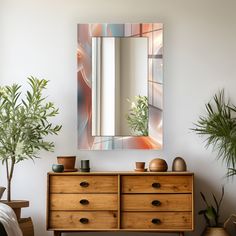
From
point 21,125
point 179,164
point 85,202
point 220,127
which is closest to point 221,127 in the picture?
point 220,127

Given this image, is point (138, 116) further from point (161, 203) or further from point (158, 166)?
point (161, 203)

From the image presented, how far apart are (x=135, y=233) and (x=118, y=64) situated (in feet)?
4.97

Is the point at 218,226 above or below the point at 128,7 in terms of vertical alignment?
below

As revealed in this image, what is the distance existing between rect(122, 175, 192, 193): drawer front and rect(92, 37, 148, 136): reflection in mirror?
54 cm

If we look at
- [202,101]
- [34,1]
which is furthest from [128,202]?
[34,1]

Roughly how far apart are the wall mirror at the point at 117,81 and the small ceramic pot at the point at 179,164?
0.38m

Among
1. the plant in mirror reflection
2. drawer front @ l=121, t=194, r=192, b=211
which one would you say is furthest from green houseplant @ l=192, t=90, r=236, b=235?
the plant in mirror reflection

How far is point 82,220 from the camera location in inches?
169

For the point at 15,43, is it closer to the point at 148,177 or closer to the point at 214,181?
the point at 148,177

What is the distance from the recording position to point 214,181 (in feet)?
15.4

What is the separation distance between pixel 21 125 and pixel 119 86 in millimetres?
948

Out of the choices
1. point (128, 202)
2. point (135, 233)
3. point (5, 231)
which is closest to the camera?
point (5, 231)

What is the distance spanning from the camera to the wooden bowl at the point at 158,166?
14.4 feet

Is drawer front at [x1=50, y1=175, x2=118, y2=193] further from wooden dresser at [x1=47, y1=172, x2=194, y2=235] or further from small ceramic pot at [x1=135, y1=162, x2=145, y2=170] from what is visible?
small ceramic pot at [x1=135, y1=162, x2=145, y2=170]
